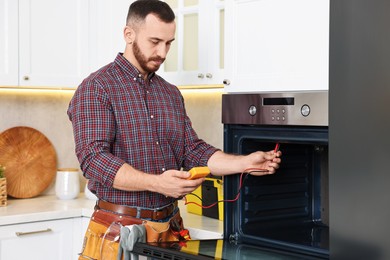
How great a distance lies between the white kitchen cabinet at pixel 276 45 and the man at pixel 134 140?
23 cm

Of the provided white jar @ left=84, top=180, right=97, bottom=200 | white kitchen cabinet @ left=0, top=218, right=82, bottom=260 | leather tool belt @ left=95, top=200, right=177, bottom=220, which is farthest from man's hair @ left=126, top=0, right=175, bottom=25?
white jar @ left=84, top=180, right=97, bottom=200

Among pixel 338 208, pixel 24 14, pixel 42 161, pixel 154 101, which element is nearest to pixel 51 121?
pixel 42 161

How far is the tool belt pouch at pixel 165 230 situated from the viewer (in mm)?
2180

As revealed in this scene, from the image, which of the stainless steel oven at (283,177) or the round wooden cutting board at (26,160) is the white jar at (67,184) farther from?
the stainless steel oven at (283,177)

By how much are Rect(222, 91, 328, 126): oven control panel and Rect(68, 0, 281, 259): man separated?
128 millimetres

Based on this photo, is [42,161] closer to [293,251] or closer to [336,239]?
[293,251]

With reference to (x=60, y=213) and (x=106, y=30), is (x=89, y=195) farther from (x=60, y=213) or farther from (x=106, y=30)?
(x=106, y=30)

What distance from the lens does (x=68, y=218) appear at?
2.99 meters

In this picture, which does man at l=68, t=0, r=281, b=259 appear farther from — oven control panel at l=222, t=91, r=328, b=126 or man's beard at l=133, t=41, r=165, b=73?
oven control panel at l=222, t=91, r=328, b=126

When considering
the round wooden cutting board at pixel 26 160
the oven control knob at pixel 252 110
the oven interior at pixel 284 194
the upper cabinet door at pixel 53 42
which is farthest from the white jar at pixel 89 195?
the oven control knob at pixel 252 110

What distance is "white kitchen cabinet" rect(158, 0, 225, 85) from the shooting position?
275 cm

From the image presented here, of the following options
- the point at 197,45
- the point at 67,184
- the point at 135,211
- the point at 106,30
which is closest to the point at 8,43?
the point at 106,30

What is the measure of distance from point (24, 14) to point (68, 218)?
0.94m

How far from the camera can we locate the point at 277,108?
75.8 inches
